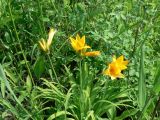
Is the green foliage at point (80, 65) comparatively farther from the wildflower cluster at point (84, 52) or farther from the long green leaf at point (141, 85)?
the long green leaf at point (141, 85)

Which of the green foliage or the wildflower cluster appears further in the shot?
the green foliage

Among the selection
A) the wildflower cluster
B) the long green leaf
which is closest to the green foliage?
the wildflower cluster

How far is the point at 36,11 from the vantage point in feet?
7.88

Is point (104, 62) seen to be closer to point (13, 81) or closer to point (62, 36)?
point (62, 36)

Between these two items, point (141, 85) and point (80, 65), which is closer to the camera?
point (141, 85)

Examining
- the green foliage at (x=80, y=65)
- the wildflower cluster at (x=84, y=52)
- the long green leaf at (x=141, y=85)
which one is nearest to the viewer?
the long green leaf at (x=141, y=85)

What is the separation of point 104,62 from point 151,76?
0.29 metres

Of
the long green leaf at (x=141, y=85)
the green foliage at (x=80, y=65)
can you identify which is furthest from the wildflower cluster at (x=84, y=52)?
the long green leaf at (x=141, y=85)

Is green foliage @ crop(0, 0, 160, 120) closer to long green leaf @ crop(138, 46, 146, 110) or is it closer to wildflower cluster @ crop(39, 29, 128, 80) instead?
wildflower cluster @ crop(39, 29, 128, 80)

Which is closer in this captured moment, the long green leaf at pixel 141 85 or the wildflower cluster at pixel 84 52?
the long green leaf at pixel 141 85

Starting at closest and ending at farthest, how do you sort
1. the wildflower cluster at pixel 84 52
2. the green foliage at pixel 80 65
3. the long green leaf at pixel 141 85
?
the long green leaf at pixel 141 85 < the wildflower cluster at pixel 84 52 < the green foliage at pixel 80 65

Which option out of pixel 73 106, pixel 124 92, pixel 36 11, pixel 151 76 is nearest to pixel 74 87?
pixel 73 106

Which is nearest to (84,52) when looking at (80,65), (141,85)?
(80,65)

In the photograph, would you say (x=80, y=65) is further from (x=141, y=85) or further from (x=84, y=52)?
(x=141, y=85)
